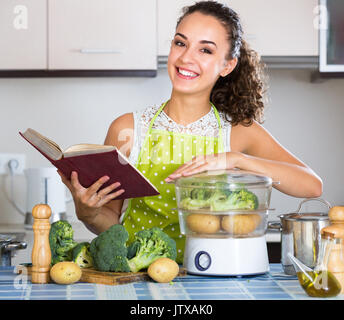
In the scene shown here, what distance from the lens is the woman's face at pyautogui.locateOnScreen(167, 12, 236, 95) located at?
58.1 inches

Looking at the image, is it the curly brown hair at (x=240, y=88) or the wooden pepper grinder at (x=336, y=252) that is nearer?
the wooden pepper grinder at (x=336, y=252)

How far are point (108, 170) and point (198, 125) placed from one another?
18.2 inches

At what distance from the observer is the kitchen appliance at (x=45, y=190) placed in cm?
232

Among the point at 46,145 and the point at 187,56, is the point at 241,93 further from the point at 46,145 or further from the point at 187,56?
the point at 46,145

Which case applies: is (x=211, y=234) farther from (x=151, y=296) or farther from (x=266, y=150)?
(x=266, y=150)

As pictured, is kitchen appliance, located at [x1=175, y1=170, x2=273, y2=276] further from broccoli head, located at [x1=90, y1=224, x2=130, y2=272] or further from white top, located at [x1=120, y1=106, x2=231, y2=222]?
white top, located at [x1=120, y1=106, x2=231, y2=222]

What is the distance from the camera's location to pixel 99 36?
2.36 m

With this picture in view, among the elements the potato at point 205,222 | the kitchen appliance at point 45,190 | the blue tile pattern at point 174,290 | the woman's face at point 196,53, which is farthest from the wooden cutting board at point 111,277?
the kitchen appliance at point 45,190

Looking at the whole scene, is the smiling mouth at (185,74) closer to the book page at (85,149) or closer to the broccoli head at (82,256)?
the book page at (85,149)

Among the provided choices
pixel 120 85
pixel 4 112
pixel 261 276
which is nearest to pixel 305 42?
pixel 120 85

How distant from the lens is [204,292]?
0.97 m

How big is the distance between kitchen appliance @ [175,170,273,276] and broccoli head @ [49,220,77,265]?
22cm

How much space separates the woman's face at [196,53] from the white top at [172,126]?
105 mm

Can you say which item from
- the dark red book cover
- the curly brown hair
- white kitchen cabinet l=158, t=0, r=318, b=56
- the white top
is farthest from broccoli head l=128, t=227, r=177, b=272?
white kitchen cabinet l=158, t=0, r=318, b=56
